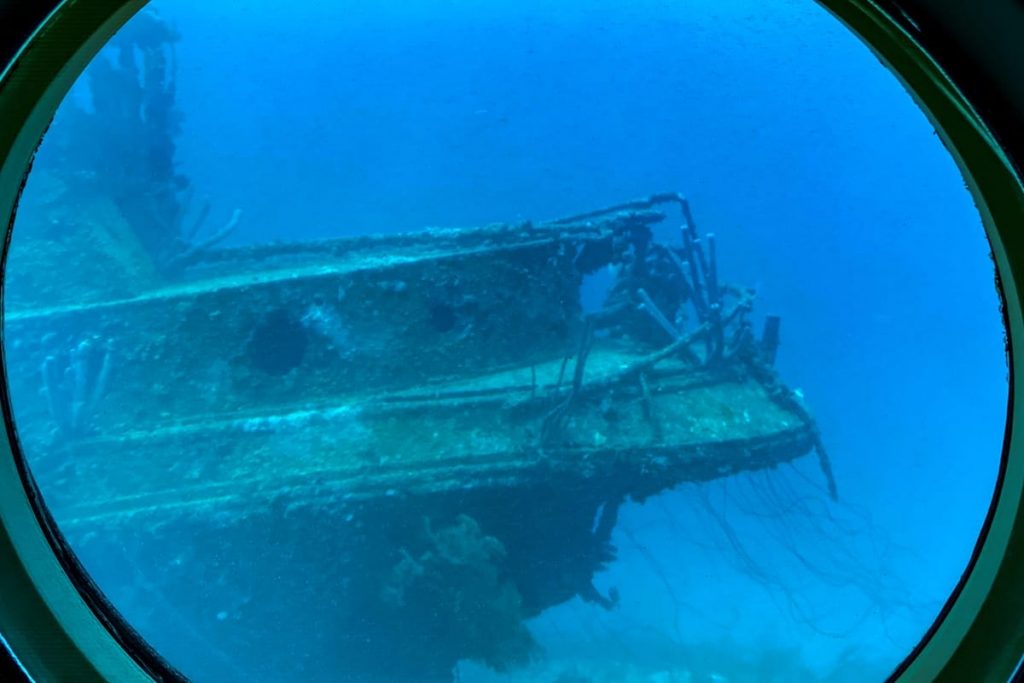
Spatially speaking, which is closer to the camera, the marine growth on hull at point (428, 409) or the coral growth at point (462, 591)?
the marine growth on hull at point (428, 409)

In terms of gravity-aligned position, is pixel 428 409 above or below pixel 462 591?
above

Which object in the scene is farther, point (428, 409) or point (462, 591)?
point (462, 591)

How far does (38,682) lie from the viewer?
4.48ft

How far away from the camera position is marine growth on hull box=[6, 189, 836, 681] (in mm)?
10398

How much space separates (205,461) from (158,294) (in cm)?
273

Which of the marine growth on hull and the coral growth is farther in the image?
the coral growth

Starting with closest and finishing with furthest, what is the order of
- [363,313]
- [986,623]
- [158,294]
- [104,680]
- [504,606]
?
[986,623] < [104,680] < [363,313] < [158,294] < [504,606]

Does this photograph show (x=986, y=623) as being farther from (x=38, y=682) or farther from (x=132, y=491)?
(x=132, y=491)

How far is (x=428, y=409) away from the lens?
34.4 ft

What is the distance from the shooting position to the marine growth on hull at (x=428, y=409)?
34.1 feet

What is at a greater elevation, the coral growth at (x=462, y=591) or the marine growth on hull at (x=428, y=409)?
the marine growth on hull at (x=428, y=409)

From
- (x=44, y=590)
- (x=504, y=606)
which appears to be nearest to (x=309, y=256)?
(x=504, y=606)

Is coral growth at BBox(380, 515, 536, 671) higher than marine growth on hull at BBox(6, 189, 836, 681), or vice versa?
marine growth on hull at BBox(6, 189, 836, 681)

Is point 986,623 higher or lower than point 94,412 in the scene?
higher
